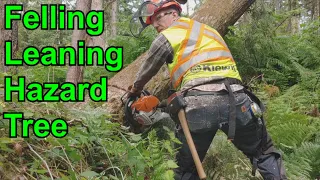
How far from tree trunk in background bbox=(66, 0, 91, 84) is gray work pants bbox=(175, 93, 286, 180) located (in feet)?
7.72

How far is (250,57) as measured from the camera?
759 centimetres

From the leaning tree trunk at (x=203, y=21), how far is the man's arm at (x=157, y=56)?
111cm

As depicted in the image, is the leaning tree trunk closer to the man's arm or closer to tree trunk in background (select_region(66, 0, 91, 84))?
tree trunk in background (select_region(66, 0, 91, 84))

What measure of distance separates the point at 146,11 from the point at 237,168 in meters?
2.06

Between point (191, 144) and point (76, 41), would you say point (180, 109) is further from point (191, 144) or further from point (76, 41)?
point (76, 41)

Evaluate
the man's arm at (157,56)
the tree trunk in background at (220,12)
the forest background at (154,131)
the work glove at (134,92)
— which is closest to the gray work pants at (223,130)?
the forest background at (154,131)

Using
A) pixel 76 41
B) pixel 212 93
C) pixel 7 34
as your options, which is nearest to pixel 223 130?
pixel 212 93

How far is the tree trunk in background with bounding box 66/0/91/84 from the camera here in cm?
525

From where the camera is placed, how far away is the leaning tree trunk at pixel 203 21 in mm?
4934

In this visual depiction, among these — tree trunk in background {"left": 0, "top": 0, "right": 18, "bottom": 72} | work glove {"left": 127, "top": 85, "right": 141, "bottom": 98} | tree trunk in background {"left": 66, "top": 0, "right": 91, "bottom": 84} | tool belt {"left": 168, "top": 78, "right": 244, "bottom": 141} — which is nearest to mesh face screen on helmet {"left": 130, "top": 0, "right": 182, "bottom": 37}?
work glove {"left": 127, "top": 85, "right": 141, "bottom": 98}

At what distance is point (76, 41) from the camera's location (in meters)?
5.41

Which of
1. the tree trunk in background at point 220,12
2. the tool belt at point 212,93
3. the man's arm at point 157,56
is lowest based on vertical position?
the tool belt at point 212,93

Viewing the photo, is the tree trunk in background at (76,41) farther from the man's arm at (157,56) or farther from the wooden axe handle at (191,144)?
the wooden axe handle at (191,144)

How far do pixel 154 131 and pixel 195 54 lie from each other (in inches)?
38.5
